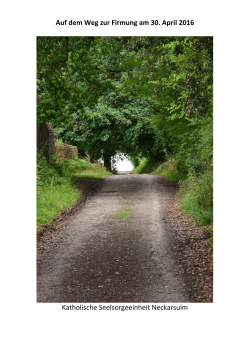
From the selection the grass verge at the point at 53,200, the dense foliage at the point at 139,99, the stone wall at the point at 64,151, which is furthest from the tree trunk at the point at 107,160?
the grass verge at the point at 53,200

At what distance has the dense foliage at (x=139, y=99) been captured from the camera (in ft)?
26.7

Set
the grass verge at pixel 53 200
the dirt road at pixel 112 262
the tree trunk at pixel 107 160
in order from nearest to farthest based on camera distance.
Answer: the dirt road at pixel 112 262 → the grass verge at pixel 53 200 → the tree trunk at pixel 107 160

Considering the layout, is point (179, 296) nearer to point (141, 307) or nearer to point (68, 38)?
point (141, 307)

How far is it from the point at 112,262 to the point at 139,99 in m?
18.8

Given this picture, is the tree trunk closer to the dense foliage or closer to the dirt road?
the dense foliage

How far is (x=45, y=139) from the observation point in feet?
50.9

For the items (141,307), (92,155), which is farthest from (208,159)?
(92,155)

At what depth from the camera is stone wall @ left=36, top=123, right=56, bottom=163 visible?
15.2 meters

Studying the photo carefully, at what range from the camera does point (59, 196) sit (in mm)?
11969

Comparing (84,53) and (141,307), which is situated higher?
(84,53)

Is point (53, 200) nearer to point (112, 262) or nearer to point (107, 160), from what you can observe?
point (112, 262)

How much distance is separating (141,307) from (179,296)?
83cm

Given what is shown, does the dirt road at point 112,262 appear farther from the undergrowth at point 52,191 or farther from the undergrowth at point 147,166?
the undergrowth at point 147,166

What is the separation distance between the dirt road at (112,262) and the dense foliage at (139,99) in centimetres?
169
